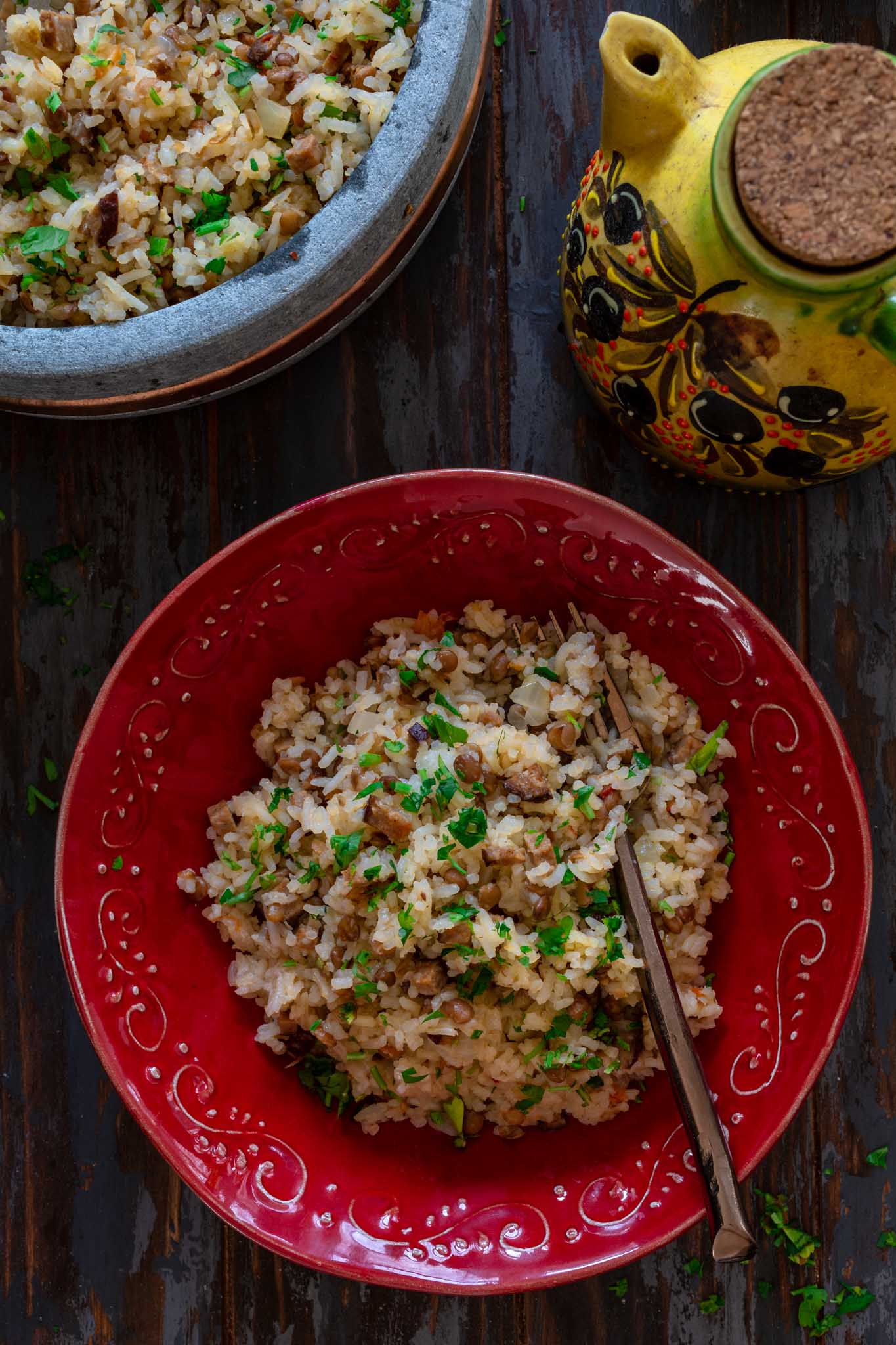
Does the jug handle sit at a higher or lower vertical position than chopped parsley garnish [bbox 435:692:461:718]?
higher

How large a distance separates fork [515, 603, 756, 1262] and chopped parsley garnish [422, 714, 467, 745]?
0.23 meters

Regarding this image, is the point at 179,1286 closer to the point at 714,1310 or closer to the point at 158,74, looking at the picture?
the point at 714,1310

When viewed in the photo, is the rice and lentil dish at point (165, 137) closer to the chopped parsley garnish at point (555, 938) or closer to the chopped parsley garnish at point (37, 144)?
the chopped parsley garnish at point (37, 144)

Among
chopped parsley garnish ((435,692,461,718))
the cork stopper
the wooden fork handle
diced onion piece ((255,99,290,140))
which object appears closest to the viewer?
the cork stopper

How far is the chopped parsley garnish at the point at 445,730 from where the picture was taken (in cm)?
139

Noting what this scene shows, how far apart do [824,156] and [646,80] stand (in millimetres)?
186

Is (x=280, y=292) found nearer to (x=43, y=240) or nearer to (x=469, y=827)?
(x=43, y=240)

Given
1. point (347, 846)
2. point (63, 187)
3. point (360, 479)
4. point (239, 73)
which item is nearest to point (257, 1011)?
point (347, 846)

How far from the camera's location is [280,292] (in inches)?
48.6

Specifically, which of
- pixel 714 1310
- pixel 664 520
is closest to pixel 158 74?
pixel 664 520

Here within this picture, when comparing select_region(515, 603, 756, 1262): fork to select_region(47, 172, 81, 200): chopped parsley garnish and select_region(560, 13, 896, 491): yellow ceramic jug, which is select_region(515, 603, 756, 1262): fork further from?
select_region(47, 172, 81, 200): chopped parsley garnish

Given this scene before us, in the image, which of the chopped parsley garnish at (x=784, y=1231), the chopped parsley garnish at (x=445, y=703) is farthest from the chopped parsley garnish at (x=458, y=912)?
the chopped parsley garnish at (x=784, y=1231)

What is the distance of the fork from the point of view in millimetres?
1203

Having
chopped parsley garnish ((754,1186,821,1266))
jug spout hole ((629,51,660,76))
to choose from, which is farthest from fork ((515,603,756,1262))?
jug spout hole ((629,51,660,76))
